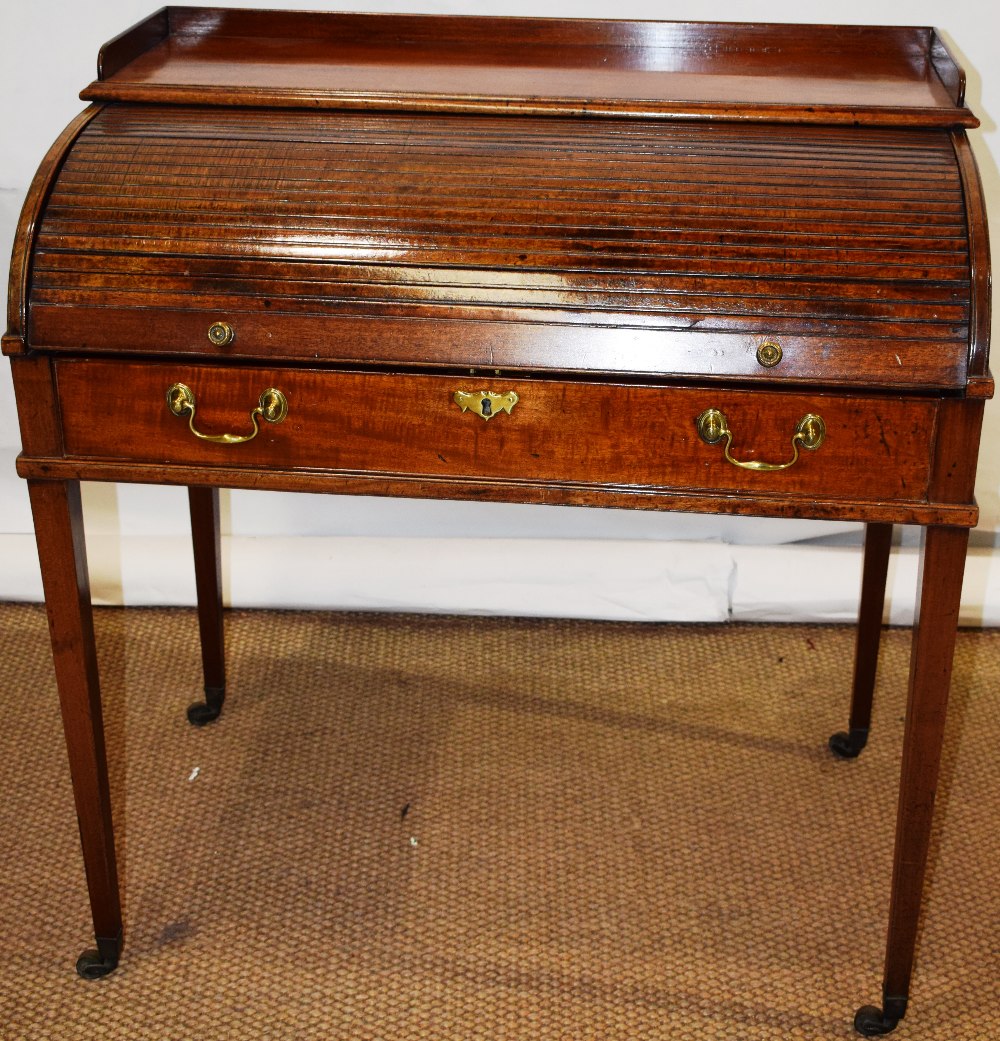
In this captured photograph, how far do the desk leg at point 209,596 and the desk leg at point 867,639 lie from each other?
101cm

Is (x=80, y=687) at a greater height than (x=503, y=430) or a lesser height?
lesser

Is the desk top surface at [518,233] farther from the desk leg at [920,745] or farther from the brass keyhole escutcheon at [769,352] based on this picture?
the desk leg at [920,745]

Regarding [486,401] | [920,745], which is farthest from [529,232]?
[920,745]

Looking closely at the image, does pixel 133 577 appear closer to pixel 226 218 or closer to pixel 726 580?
pixel 726 580

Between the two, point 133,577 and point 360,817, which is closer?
point 360,817

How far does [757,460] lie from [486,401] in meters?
0.29

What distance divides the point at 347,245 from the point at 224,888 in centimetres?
97

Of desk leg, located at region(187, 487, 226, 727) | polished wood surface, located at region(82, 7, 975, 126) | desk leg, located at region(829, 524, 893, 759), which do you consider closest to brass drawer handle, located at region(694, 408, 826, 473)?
polished wood surface, located at region(82, 7, 975, 126)

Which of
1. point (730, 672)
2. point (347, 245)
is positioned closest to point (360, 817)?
point (730, 672)

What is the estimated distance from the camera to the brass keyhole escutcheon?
138cm

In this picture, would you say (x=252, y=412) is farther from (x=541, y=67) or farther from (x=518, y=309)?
(x=541, y=67)

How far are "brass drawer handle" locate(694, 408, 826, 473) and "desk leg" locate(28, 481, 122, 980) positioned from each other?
715 millimetres

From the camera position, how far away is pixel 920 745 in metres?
1.54

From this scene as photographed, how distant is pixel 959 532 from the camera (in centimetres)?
143
